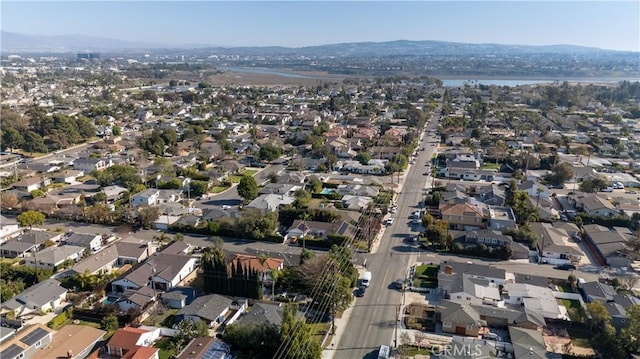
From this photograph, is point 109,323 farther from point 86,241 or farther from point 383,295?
point 383,295

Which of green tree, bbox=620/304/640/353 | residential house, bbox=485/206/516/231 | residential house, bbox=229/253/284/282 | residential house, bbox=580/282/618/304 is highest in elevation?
green tree, bbox=620/304/640/353

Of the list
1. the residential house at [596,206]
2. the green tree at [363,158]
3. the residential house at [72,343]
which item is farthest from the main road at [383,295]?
the residential house at [596,206]

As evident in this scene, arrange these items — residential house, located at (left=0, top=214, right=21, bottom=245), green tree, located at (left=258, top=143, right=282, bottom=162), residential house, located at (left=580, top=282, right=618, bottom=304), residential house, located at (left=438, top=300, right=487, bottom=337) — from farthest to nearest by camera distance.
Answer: green tree, located at (left=258, top=143, right=282, bottom=162) < residential house, located at (left=0, top=214, right=21, bottom=245) < residential house, located at (left=580, top=282, right=618, bottom=304) < residential house, located at (left=438, top=300, right=487, bottom=337)

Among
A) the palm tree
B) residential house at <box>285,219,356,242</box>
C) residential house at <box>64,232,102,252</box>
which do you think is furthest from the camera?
residential house at <box>285,219,356,242</box>

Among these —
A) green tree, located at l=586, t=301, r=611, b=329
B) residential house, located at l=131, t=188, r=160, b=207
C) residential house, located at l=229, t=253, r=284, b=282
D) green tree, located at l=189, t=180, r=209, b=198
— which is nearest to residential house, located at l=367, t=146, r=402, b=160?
green tree, located at l=189, t=180, r=209, b=198

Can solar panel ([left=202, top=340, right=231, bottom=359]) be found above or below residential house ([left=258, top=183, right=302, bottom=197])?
below

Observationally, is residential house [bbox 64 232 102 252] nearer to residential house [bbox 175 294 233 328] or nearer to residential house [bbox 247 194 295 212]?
residential house [bbox 247 194 295 212]
